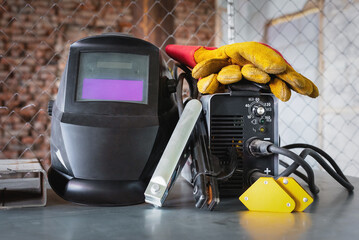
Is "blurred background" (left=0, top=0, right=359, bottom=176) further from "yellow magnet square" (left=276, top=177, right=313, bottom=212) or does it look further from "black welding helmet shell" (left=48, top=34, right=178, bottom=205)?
"yellow magnet square" (left=276, top=177, right=313, bottom=212)

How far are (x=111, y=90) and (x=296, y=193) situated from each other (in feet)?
1.07

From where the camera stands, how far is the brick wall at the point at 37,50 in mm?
2496

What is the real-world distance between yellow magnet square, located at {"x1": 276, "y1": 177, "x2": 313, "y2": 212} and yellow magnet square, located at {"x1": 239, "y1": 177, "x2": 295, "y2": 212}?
0.05 ft

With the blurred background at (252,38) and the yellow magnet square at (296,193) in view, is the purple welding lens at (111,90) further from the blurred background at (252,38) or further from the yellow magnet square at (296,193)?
the blurred background at (252,38)

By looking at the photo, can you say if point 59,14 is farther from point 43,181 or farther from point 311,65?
point 43,181

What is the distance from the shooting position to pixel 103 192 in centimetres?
53

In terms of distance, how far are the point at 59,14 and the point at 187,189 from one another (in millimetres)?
2504

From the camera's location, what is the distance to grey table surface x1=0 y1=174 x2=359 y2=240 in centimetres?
39

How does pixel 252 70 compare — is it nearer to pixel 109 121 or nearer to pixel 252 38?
pixel 109 121

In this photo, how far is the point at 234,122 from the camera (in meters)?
0.59

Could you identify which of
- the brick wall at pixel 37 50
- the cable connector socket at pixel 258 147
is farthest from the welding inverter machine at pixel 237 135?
the brick wall at pixel 37 50

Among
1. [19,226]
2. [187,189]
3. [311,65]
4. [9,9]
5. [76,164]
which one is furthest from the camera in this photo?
[9,9]

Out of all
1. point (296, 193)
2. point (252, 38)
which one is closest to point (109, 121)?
point (296, 193)

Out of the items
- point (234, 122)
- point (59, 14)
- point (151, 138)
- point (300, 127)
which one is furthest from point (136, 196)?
point (59, 14)
